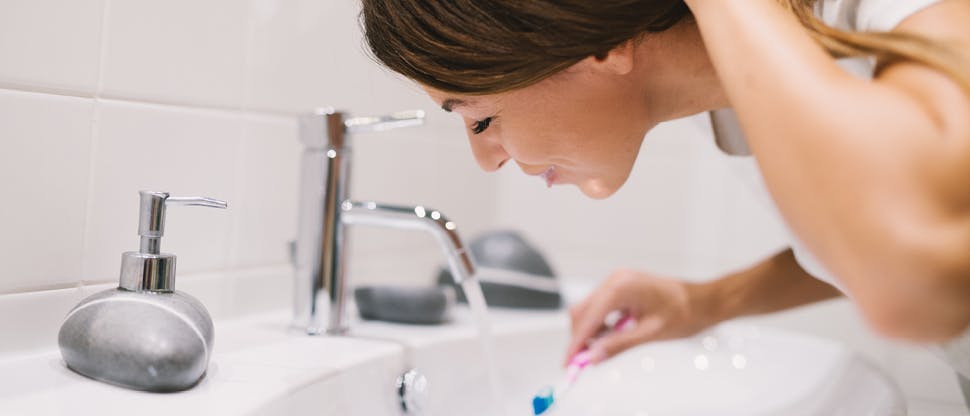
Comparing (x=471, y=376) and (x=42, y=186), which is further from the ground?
(x=42, y=186)

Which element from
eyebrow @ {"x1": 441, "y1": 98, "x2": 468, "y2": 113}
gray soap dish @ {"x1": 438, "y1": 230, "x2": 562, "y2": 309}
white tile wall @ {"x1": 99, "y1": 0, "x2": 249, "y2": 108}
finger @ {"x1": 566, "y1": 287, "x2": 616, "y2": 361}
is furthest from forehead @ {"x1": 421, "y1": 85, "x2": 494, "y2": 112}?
gray soap dish @ {"x1": 438, "y1": 230, "x2": 562, "y2": 309}

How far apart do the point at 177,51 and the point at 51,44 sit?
12 cm

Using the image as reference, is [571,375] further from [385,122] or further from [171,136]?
[171,136]

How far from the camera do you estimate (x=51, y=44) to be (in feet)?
1.96

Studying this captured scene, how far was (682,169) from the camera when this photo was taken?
1271mm

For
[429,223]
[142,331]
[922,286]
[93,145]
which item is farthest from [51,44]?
A: [922,286]

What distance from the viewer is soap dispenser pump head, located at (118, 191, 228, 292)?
583 mm

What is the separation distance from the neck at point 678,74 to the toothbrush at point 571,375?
0.24m

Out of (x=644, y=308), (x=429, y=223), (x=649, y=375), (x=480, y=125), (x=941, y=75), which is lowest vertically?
(x=649, y=375)

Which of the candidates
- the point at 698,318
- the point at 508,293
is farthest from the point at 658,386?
the point at 508,293

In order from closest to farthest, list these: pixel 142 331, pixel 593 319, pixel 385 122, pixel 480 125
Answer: pixel 142 331, pixel 480 125, pixel 385 122, pixel 593 319

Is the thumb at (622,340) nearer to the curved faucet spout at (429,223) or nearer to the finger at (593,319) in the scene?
the finger at (593,319)

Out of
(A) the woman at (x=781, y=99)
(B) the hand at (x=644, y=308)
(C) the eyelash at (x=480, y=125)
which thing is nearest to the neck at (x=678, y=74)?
(A) the woman at (x=781, y=99)

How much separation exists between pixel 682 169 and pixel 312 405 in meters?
0.78
